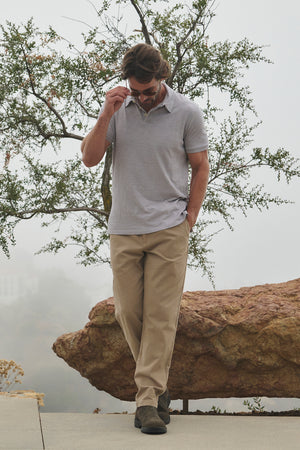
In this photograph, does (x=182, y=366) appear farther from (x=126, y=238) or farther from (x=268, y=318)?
(x=126, y=238)

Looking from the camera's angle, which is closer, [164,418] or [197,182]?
[164,418]

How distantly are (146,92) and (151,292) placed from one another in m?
1.31

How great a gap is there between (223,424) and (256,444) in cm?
56

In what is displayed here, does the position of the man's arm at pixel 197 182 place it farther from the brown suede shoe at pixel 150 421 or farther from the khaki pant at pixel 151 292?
the brown suede shoe at pixel 150 421

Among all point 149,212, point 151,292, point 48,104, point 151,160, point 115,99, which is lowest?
point 151,292

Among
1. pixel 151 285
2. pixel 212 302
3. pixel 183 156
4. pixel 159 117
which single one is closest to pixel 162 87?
pixel 159 117

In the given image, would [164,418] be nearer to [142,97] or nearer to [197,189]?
[197,189]

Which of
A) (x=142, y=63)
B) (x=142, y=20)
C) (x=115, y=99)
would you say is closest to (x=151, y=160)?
(x=115, y=99)

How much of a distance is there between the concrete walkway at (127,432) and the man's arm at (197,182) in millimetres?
1359

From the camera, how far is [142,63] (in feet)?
11.0

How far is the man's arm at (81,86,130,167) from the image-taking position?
3.44 metres

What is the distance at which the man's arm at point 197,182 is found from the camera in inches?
147

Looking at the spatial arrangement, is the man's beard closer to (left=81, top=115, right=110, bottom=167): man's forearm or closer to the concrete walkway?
(left=81, top=115, right=110, bottom=167): man's forearm

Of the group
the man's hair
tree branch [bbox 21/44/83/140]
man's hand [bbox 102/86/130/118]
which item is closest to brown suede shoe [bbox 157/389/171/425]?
man's hand [bbox 102/86/130/118]
